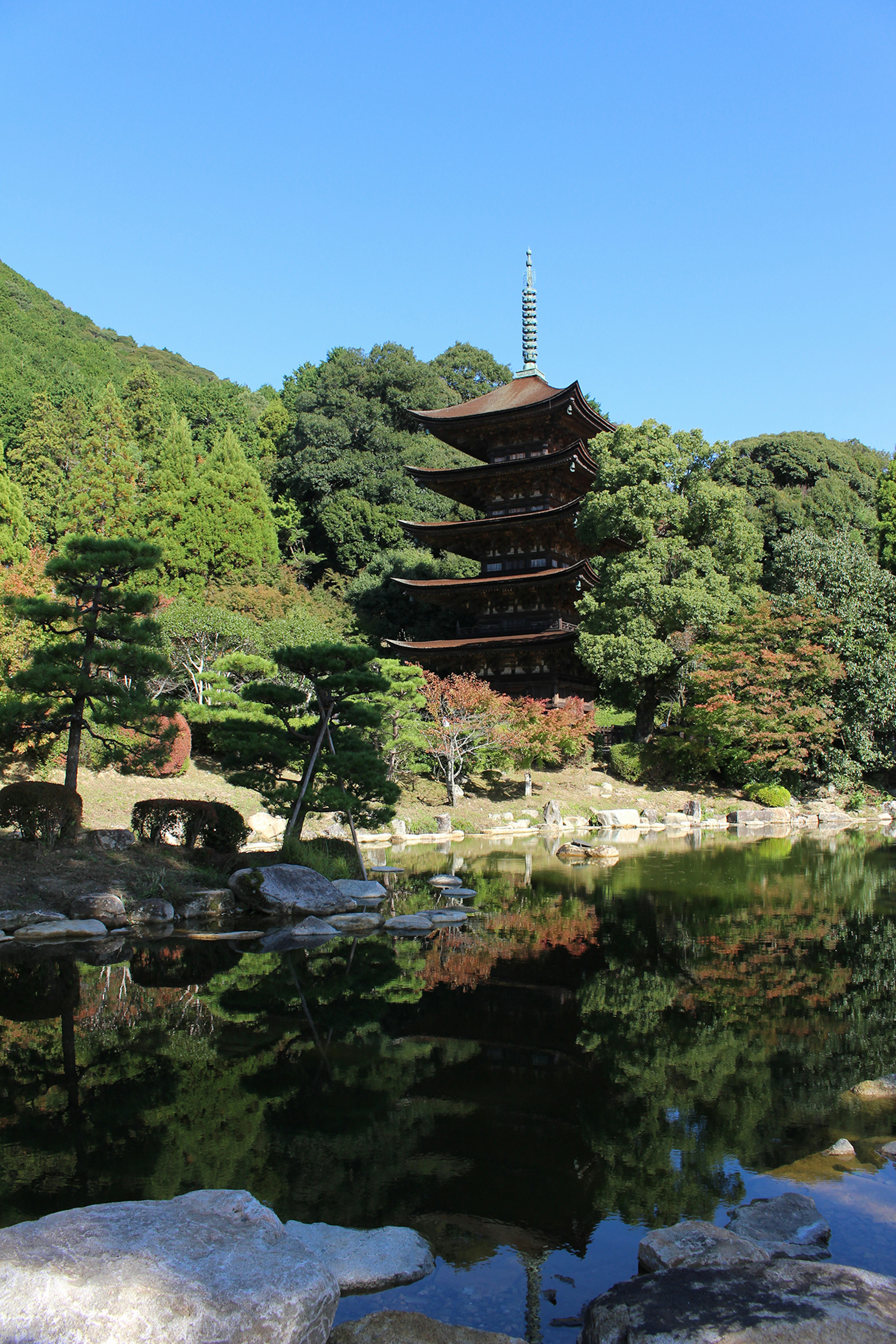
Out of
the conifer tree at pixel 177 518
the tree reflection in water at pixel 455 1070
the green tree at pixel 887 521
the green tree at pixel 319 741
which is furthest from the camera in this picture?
the green tree at pixel 887 521

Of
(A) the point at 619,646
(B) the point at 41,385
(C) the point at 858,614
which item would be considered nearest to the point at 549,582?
(A) the point at 619,646

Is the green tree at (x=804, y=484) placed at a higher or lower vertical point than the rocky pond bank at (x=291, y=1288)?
higher

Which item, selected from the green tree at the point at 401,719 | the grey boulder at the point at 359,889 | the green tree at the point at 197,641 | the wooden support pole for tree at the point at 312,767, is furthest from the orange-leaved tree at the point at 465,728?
the grey boulder at the point at 359,889

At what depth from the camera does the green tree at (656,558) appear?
83.9 feet

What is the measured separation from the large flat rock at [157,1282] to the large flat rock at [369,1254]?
1.09 ft

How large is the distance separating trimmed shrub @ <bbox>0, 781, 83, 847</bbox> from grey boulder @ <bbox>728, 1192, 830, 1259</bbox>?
9.87 m

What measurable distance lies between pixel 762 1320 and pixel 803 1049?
138 inches

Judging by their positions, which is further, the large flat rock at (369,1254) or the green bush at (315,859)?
the green bush at (315,859)

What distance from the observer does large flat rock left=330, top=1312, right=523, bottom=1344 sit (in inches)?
113

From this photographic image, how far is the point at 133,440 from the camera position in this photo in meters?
37.0

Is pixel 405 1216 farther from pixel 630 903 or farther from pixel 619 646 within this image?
pixel 619 646

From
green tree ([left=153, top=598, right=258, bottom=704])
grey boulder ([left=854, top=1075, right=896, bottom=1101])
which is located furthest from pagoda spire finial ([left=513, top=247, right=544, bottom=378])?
grey boulder ([left=854, top=1075, right=896, bottom=1101])

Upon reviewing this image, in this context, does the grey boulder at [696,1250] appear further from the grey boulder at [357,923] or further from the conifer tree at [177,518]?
the conifer tree at [177,518]

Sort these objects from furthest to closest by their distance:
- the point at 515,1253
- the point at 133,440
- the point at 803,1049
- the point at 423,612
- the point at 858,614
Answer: the point at 133,440, the point at 423,612, the point at 858,614, the point at 803,1049, the point at 515,1253
